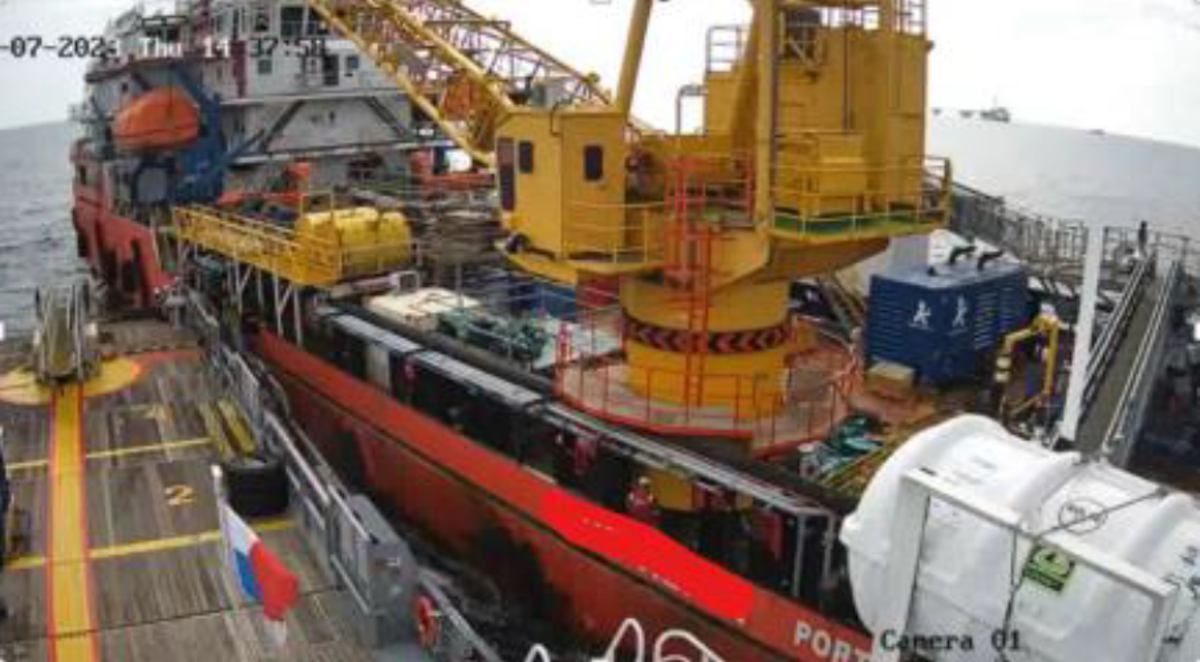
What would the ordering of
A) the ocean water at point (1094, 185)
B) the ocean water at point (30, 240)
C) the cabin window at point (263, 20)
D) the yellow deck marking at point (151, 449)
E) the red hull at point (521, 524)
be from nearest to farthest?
1. the red hull at point (521, 524)
2. the yellow deck marking at point (151, 449)
3. the cabin window at point (263, 20)
4. the ocean water at point (30, 240)
5. the ocean water at point (1094, 185)

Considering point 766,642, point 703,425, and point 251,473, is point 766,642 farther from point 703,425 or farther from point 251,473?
point 251,473

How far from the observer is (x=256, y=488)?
12914 millimetres

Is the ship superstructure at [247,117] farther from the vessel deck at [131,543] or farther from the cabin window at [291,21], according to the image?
the vessel deck at [131,543]

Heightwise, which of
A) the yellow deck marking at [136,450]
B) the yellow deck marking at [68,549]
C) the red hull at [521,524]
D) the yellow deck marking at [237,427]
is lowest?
the red hull at [521,524]

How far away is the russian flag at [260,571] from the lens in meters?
8.50

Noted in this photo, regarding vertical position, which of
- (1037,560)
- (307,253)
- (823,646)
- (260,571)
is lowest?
(823,646)

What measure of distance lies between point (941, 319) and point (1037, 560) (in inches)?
524

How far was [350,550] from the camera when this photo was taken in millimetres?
10945

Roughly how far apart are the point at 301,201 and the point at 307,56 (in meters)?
9.75

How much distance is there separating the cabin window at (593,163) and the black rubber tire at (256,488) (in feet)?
17.1

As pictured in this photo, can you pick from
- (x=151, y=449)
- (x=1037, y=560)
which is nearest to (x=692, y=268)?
(x=1037, y=560)

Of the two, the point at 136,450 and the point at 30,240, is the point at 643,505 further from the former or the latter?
the point at 30,240

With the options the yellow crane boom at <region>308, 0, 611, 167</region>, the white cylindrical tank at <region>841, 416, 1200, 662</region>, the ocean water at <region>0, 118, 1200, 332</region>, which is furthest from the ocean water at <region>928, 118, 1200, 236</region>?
the white cylindrical tank at <region>841, 416, 1200, 662</region>

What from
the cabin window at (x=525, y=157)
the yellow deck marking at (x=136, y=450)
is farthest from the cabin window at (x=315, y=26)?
the cabin window at (x=525, y=157)
